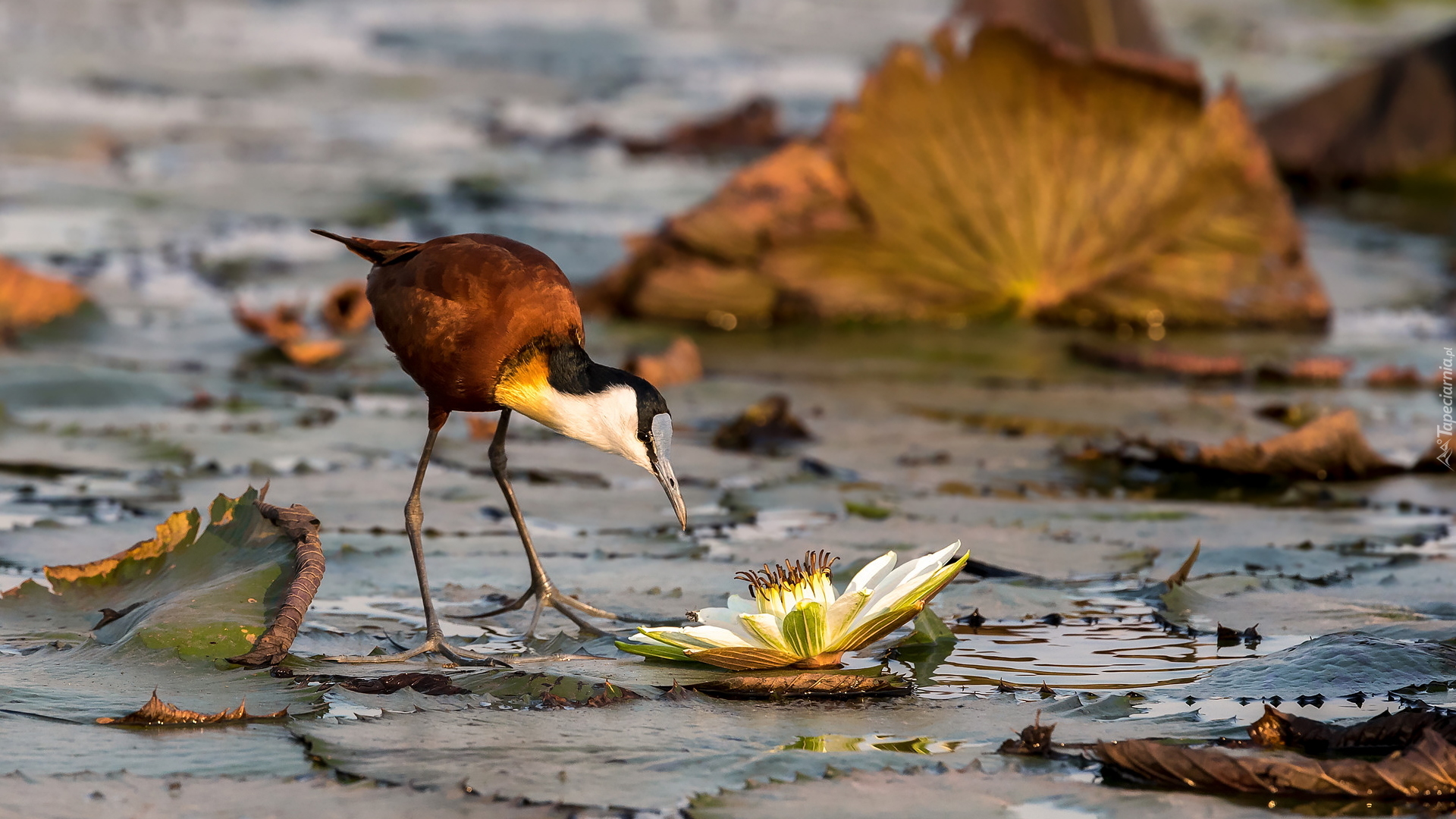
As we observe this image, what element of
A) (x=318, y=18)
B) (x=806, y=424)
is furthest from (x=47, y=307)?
(x=318, y=18)

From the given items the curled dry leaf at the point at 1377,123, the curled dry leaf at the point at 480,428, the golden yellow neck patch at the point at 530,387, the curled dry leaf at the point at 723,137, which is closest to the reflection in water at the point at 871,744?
the golden yellow neck patch at the point at 530,387

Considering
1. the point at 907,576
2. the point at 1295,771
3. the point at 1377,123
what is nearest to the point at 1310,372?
the point at 907,576

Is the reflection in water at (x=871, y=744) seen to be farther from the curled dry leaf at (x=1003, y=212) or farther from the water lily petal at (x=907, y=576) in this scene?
the curled dry leaf at (x=1003, y=212)

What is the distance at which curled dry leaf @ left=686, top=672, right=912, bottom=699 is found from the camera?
2742 millimetres

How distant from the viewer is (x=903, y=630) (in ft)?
10.5

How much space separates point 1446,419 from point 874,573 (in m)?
3.48

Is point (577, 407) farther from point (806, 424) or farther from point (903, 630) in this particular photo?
point (806, 424)

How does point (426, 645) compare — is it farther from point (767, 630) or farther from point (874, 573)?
point (874, 573)

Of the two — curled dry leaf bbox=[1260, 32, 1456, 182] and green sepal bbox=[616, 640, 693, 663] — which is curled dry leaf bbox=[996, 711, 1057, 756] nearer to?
green sepal bbox=[616, 640, 693, 663]

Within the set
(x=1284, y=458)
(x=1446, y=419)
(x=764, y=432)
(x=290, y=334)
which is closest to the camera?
(x=1284, y=458)

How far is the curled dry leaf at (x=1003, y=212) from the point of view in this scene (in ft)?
22.9

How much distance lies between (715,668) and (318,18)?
1712 cm

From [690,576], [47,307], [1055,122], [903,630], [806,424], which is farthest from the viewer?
[1055,122]

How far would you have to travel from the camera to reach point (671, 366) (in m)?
6.02
